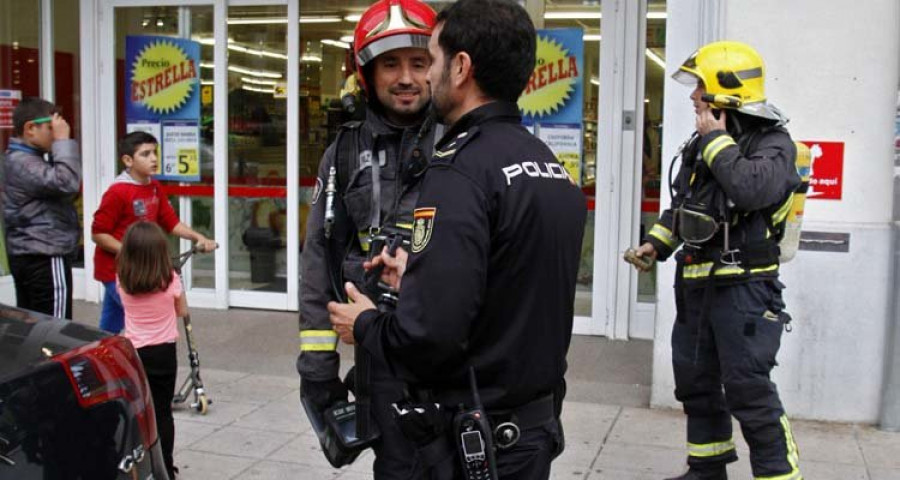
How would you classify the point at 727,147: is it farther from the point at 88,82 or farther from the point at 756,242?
the point at 88,82

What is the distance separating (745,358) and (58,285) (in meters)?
4.03

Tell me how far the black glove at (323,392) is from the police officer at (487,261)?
421 millimetres

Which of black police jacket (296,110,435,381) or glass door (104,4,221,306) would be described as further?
glass door (104,4,221,306)

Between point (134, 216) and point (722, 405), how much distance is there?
3609mm

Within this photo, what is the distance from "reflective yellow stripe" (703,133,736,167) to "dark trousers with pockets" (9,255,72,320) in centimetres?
389

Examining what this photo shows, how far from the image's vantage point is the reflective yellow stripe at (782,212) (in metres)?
4.54

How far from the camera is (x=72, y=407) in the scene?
8.63 feet

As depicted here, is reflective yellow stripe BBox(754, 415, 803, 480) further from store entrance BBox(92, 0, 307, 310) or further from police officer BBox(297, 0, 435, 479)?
store entrance BBox(92, 0, 307, 310)

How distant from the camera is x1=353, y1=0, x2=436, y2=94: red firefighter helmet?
10.3ft

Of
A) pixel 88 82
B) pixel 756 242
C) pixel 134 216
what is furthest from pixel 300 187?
pixel 756 242

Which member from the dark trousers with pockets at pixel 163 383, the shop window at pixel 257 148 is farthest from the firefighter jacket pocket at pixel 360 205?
the shop window at pixel 257 148

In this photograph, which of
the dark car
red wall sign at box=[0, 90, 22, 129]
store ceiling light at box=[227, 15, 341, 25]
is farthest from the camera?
red wall sign at box=[0, 90, 22, 129]

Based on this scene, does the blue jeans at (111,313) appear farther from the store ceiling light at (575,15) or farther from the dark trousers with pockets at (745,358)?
the store ceiling light at (575,15)

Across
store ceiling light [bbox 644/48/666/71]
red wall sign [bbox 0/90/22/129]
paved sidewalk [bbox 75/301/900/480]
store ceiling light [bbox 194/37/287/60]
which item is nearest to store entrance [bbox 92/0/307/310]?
store ceiling light [bbox 194/37/287/60]
